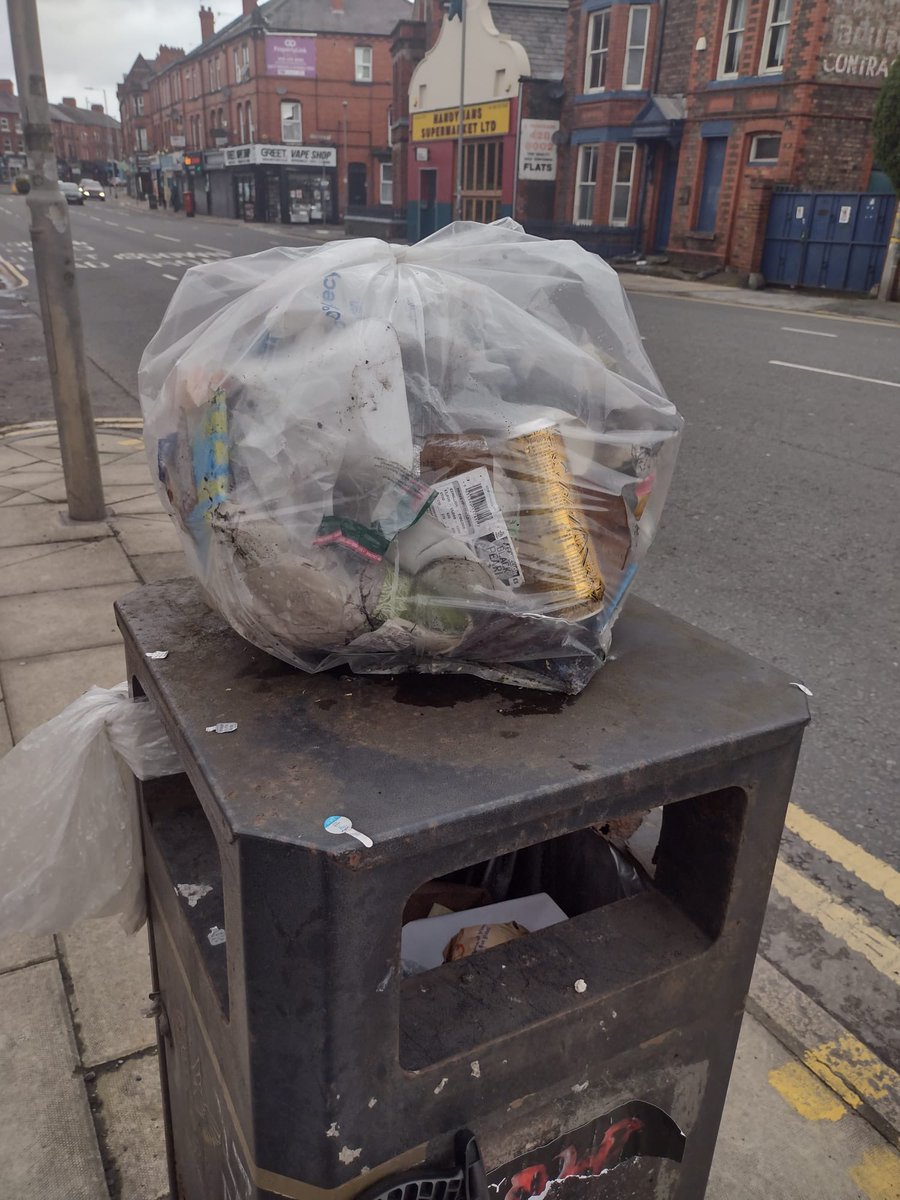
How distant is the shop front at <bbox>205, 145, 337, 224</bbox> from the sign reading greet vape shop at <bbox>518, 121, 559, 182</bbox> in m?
21.0

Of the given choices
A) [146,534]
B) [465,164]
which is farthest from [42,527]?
[465,164]

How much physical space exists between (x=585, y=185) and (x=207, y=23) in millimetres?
44817

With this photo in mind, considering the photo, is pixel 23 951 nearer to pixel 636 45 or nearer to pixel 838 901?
pixel 838 901

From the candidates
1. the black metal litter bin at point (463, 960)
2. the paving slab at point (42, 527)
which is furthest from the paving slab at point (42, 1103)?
the paving slab at point (42, 527)

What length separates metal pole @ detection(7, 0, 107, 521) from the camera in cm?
406

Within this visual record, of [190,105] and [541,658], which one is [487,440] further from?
[190,105]

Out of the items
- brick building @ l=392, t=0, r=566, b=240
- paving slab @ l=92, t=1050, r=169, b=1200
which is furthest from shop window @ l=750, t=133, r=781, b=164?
paving slab @ l=92, t=1050, r=169, b=1200

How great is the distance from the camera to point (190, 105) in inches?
2282

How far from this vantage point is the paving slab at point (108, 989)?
196 cm

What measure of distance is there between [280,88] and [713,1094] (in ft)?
171

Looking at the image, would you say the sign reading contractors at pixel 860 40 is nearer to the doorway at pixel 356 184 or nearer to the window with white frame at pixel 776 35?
the window with white frame at pixel 776 35

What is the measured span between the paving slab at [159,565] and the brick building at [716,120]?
663 inches

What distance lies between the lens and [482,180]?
29.1 meters

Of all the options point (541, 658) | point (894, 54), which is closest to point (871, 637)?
point (541, 658)
